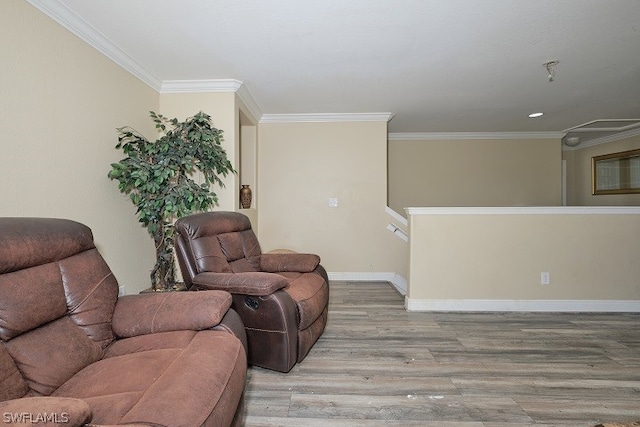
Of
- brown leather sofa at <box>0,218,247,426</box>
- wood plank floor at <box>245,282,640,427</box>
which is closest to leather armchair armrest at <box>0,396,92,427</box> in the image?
brown leather sofa at <box>0,218,247,426</box>

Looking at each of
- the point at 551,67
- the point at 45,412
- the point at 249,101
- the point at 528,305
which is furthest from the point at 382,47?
the point at 528,305

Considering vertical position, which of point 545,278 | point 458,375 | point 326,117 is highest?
point 326,117

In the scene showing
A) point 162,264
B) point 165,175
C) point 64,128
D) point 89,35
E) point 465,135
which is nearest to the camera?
point 64,128

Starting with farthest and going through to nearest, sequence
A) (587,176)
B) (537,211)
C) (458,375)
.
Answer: (587,176) → (537,211) → (458,375)

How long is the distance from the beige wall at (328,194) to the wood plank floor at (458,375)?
1531mm

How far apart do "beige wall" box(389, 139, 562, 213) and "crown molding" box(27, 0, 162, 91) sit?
161 inches

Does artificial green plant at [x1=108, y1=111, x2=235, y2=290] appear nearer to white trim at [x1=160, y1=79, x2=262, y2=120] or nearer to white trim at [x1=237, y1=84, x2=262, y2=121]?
white trim at [x1=160, y1=79, x2=262, y2=120]

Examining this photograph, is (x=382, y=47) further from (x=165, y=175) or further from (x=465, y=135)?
(x=465, y=135)

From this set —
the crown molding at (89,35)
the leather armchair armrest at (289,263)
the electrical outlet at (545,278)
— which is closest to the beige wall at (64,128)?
the crown molding at (89,35)

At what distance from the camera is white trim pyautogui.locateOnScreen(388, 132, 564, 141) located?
211 inches

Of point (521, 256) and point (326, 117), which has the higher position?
point (326, 117)

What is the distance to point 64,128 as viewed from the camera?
2055 mm

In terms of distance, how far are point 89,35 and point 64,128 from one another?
2.44ft

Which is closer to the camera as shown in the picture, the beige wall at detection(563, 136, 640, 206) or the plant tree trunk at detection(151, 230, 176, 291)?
the plant tree trunk at detection(151, 230, 176, 291)
